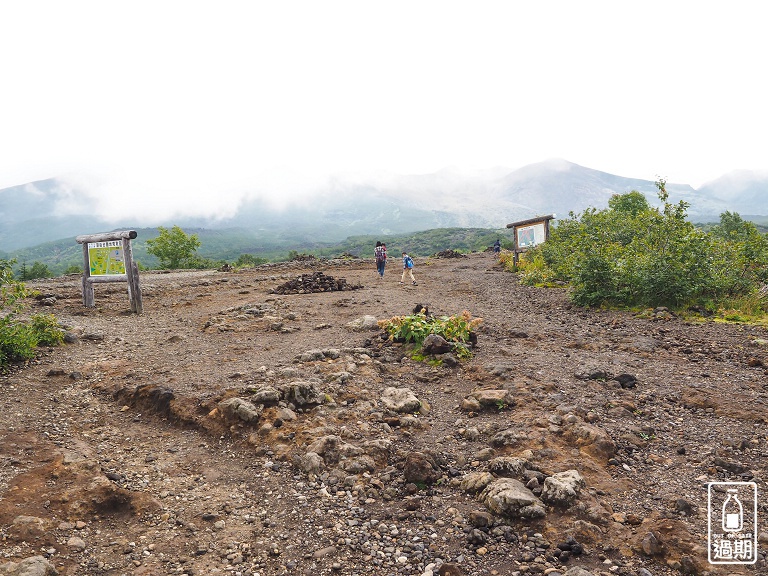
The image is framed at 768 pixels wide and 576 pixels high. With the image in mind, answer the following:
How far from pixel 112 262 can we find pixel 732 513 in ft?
49.1

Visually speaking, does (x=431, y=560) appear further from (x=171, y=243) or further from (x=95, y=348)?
(x=171, y=243)

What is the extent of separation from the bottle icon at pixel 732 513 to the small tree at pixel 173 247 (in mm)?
46231

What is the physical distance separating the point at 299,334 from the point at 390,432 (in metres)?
5.11

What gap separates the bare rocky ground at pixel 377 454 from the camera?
3326 millimetres

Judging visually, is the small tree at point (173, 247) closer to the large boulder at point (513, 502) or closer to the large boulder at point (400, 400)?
the large boulder at point (400, 400)

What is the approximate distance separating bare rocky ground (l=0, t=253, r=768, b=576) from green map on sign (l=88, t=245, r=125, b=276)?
549cm

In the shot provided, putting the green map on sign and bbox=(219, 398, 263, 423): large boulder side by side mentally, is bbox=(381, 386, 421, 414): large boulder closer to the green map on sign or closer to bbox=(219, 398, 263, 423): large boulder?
bbox=(219, 398, 263, 423): large boulder

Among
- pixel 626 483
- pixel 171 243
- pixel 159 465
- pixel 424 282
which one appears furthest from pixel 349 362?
pixel 171 243

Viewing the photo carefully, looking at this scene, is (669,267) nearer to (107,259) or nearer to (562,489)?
(562,489)

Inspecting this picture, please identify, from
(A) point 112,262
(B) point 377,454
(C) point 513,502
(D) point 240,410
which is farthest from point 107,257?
(C) point 513,502

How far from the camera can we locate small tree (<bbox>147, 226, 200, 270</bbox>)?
144 feet

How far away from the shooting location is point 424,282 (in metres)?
21.2

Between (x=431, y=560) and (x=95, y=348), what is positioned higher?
(x=95, y=348)

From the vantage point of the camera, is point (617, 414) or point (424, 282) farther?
point (424, 282)
